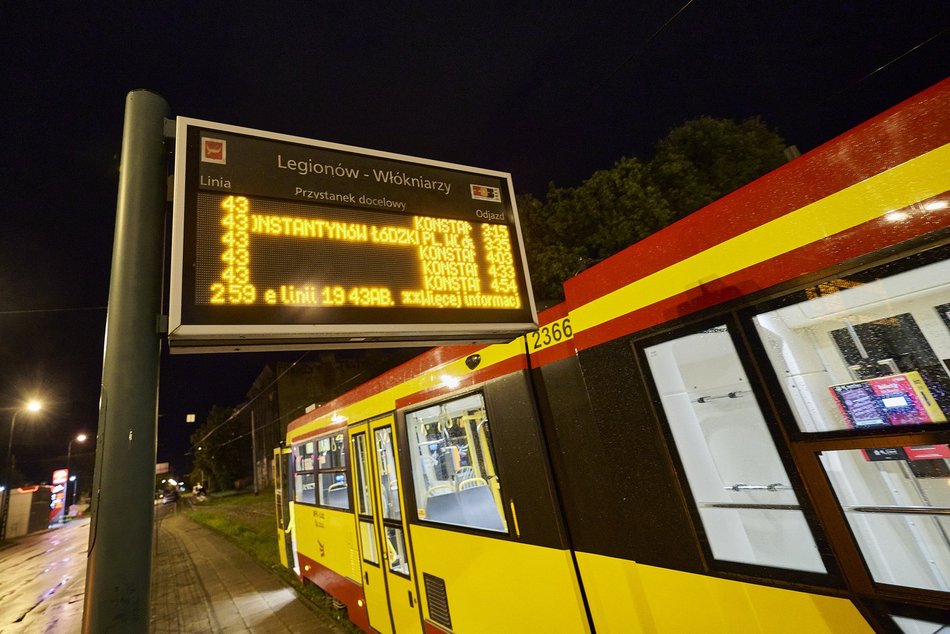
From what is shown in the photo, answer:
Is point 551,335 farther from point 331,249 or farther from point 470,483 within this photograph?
point 470,483

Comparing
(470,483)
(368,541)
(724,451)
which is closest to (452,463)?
(470,483)

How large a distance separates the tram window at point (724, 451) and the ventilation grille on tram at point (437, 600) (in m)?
2.73

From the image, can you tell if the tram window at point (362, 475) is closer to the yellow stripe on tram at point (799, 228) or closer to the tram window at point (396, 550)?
the tram window at point (396, 550)

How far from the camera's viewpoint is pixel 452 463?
15.8 feet

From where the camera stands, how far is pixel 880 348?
1921mm

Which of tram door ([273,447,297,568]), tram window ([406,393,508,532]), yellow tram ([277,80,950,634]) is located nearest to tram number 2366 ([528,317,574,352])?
yellow tram ([277,80,950,634])

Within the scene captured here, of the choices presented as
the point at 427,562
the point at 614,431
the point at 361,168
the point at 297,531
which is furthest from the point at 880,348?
the point at 297,531

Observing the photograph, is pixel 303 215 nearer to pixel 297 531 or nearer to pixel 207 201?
pixel 207 201

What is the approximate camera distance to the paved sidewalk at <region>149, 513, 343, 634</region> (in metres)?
7.09

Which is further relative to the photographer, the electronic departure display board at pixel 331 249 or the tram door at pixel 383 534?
the tram door at pixel 383 534

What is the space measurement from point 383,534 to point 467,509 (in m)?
1.33

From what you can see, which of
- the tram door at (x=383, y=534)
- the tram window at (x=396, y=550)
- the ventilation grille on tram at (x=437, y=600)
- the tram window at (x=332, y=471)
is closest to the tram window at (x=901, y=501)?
the ventilation grille on tram at (x=437, y=600)

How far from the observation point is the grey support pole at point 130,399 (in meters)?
1.44

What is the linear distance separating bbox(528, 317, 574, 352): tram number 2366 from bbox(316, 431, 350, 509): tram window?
383cm
